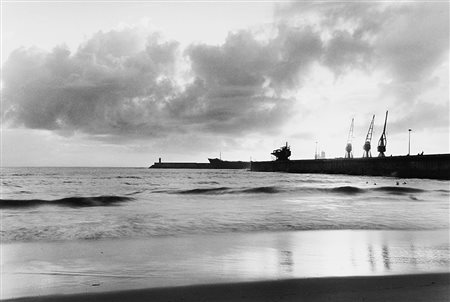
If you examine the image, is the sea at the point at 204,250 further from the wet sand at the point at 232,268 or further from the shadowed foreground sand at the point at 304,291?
the shadowed foreground sand at the point at 304,291

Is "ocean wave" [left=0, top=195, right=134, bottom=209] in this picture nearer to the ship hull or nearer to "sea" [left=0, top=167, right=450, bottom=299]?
"sea" [left=0, top=167, right=450, bottom=299]

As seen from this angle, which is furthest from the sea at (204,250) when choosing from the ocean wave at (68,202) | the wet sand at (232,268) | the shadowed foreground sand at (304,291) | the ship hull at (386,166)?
the ship hull at (386,166)

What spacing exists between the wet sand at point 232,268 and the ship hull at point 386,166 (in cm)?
6648

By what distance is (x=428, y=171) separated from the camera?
7306cm

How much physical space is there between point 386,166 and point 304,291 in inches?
3484

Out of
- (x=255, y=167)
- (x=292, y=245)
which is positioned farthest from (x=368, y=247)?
(x=255, y=167)

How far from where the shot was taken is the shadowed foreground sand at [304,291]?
543 centimetres

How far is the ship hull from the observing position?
233 feet

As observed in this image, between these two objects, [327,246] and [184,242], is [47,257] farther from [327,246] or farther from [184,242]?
[327,246]

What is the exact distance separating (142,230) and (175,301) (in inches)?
330

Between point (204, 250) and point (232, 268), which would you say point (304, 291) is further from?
point (204, 250)

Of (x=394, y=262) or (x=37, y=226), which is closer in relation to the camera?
(x=394, y=262)

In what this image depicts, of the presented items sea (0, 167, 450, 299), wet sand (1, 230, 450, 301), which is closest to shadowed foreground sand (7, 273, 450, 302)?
wet sand (1, 230, 450, 301)

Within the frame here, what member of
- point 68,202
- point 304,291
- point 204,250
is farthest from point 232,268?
point 68,202
